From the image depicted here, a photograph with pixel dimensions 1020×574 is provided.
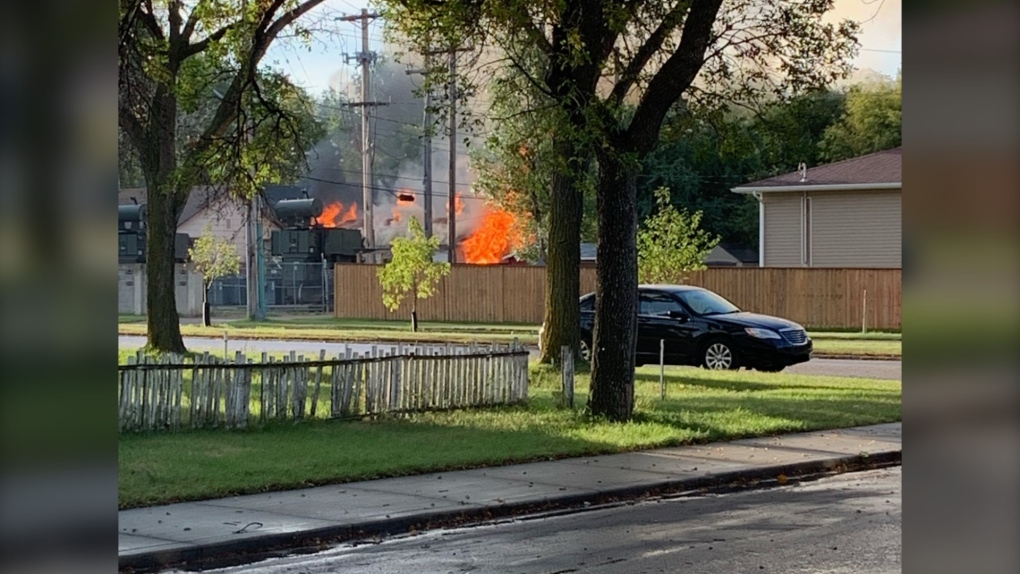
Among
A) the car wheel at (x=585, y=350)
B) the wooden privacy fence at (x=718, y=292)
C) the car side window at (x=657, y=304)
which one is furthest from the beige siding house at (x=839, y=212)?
the car wheel at (x=585, y=350)

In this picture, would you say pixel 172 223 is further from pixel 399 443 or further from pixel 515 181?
pixel 515 181

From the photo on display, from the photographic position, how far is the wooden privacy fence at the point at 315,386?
14.6m

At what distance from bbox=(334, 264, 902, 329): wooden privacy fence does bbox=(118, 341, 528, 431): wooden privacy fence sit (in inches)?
752

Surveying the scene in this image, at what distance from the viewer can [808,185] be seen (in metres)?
43.1

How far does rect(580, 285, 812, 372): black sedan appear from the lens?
2456 centimetres

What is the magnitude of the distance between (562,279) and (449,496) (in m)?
12.6

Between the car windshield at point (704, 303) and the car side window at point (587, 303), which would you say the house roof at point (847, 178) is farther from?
the car side window at point (587, 303)

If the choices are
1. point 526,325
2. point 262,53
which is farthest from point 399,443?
point 526,325

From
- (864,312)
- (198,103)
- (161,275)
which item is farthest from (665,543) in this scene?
(864,312)

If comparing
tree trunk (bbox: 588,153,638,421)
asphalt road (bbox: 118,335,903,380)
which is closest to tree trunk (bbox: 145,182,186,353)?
asphalt road (bbox: 118,335,903,380)

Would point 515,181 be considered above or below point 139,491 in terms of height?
above

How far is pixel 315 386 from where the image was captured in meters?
15.7

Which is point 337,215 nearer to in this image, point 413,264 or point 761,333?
point 413,264
